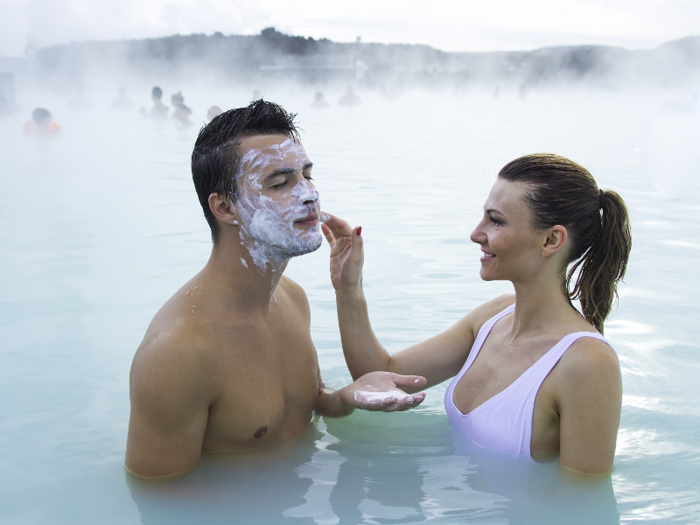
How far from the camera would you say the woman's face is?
256 centimetres

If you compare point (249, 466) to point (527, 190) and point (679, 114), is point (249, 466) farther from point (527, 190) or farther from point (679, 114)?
point (679, 114)

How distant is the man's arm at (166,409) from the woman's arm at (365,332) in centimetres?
88

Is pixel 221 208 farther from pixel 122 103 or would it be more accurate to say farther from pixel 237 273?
pixel 122 103

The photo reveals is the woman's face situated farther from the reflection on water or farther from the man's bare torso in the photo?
the man's bare torso

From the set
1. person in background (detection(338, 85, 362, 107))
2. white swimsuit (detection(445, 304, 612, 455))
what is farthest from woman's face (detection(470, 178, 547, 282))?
person in background (detection(338, 85, 362, 107))

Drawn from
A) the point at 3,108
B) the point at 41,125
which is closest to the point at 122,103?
the point at 3,108

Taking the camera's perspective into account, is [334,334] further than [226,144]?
Yes

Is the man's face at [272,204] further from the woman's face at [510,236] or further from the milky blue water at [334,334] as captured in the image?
the milky blue water at [334,334]

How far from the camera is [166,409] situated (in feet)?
7.35

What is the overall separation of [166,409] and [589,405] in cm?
143

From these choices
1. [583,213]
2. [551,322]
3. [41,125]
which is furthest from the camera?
[41,125]

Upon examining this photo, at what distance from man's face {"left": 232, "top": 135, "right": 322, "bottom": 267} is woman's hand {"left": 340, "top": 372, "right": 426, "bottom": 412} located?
0.59 m

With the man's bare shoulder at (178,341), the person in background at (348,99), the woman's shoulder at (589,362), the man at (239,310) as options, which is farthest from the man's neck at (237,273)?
the person in background at (348,99)

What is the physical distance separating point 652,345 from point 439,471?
2.35m
